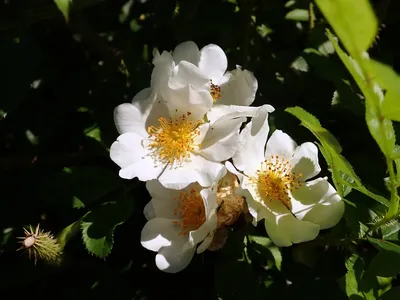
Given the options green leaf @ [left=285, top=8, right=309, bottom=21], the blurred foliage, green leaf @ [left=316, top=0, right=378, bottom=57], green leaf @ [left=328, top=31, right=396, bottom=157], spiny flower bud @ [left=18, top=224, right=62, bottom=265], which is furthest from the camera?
green leaf @ [left=285, top=8, right=309, bottom=21]

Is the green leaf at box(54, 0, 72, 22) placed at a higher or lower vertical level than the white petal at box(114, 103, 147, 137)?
higher

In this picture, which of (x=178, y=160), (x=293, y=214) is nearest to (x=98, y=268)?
(x=178, y=160)

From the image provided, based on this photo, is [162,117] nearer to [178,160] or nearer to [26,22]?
[178,160]

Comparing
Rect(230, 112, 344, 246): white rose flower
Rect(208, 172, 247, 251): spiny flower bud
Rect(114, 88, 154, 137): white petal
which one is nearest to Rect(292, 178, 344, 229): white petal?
Rect(230, 112, 344, 246): white rose flower

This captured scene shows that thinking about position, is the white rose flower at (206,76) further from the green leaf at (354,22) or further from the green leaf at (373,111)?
the green leaf at (354,22)

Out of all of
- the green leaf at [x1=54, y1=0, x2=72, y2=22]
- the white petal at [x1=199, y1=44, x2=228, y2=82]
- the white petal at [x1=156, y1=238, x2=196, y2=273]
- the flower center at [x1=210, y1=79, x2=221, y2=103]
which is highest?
the green leaf at [x1=54, y1=0, x2=72, y2=22]

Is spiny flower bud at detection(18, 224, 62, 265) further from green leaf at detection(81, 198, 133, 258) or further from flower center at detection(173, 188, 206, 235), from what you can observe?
flower center at detection(173, 188, 206, 235)
